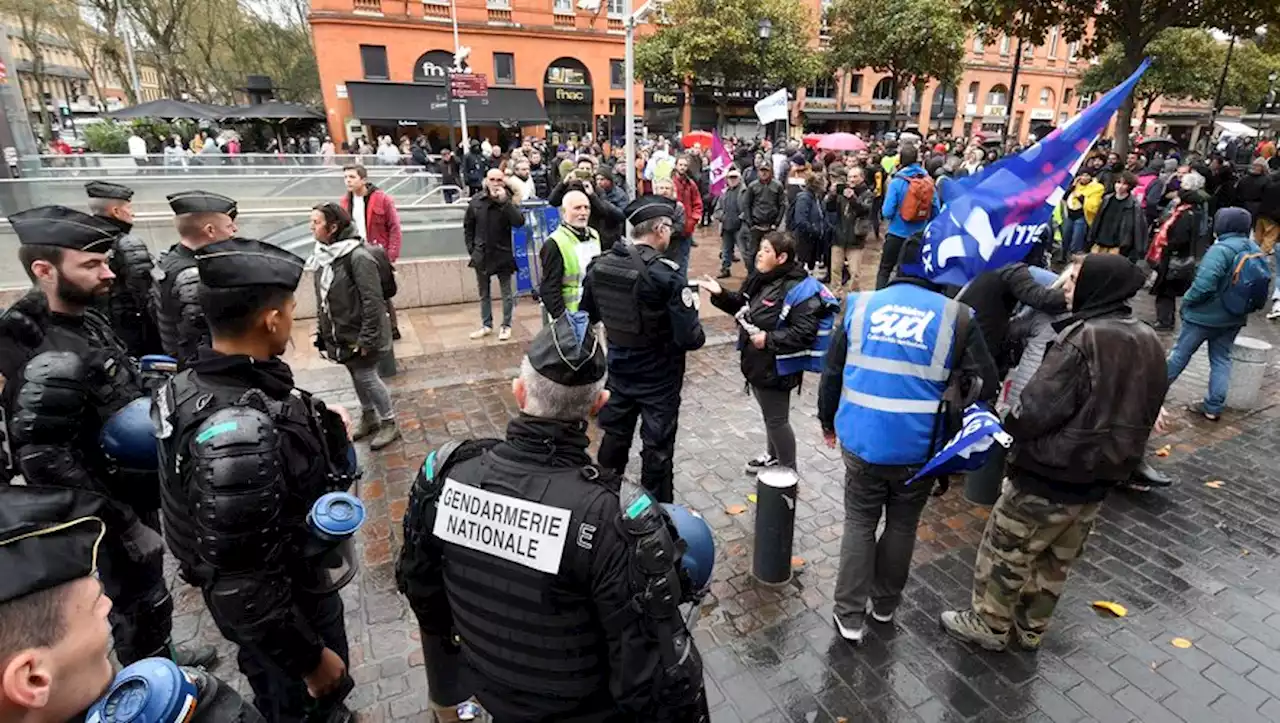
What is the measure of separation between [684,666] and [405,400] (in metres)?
5.57

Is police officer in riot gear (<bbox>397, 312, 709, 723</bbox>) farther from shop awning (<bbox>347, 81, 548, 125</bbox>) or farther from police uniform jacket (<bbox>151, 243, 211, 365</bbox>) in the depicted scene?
shop awning (<bbox>347, 81, 548, 125</bbox>)

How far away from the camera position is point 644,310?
4246 mm

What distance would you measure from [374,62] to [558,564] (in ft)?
114

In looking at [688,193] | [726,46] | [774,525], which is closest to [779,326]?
[774,525]

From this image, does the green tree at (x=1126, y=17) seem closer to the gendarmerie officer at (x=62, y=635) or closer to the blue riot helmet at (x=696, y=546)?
the blue riot helmet at (x=696, y=546)

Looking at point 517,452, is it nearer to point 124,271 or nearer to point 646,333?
point 646,333

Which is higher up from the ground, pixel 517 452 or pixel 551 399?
pixel 551 399

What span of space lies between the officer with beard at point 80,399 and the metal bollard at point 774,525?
3108 mm

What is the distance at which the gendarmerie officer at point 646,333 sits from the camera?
421 centimetres

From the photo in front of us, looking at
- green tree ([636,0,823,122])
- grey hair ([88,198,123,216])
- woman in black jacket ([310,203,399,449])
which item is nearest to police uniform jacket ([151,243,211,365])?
grey hair ([88,198,123,216])

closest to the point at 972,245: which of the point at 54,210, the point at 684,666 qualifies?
the point at 684,666

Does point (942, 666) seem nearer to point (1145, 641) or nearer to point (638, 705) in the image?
point (1145, 641)

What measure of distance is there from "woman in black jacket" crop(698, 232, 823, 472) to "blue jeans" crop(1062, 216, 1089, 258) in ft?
32.4

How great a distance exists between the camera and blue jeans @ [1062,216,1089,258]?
39.3ft
